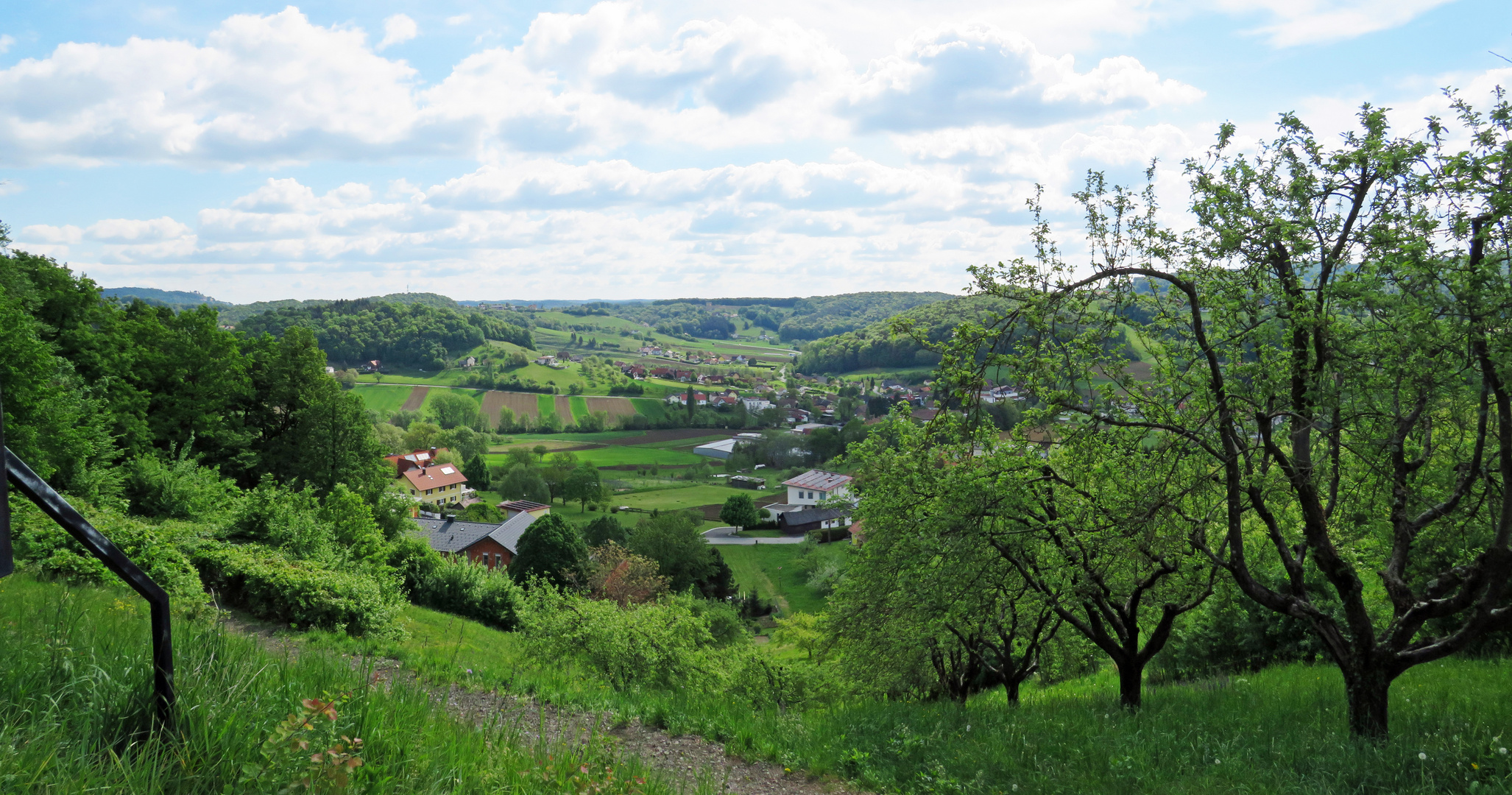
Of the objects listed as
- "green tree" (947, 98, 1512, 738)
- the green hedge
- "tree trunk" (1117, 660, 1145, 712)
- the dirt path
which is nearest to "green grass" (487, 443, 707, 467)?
the green hedge

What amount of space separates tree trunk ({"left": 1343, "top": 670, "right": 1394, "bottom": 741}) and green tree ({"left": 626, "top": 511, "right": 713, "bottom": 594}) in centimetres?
4542

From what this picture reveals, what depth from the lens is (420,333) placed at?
15900 centimetres

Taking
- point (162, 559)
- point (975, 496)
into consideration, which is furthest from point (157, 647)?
point (162, 559)

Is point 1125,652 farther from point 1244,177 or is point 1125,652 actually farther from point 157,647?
point 157,647

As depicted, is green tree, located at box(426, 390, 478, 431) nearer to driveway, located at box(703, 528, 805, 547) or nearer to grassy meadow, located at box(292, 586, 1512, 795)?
driveway, located at box(703, 528, 805, 547)

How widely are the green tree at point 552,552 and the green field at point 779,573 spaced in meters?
13.3

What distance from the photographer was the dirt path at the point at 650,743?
626 cm

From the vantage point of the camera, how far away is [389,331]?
155875mm

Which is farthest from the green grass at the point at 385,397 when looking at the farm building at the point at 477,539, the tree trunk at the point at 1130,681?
the tree trunk at the point at 1130,681

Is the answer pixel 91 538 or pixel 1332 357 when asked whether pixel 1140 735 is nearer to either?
pixel 1332 357

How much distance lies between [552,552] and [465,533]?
16.2m

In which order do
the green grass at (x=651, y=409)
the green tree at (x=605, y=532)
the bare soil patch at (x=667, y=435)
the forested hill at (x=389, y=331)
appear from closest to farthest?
the green tree at (x=605, y=532) < the bare soil patch at (x=667, y=435) < the green grass at (x=651, y=409) < the forested hill at (x=389, y=331)

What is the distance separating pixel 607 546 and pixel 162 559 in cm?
3838

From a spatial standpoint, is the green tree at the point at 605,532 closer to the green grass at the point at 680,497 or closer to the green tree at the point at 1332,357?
the green grass at the point at 680,497
